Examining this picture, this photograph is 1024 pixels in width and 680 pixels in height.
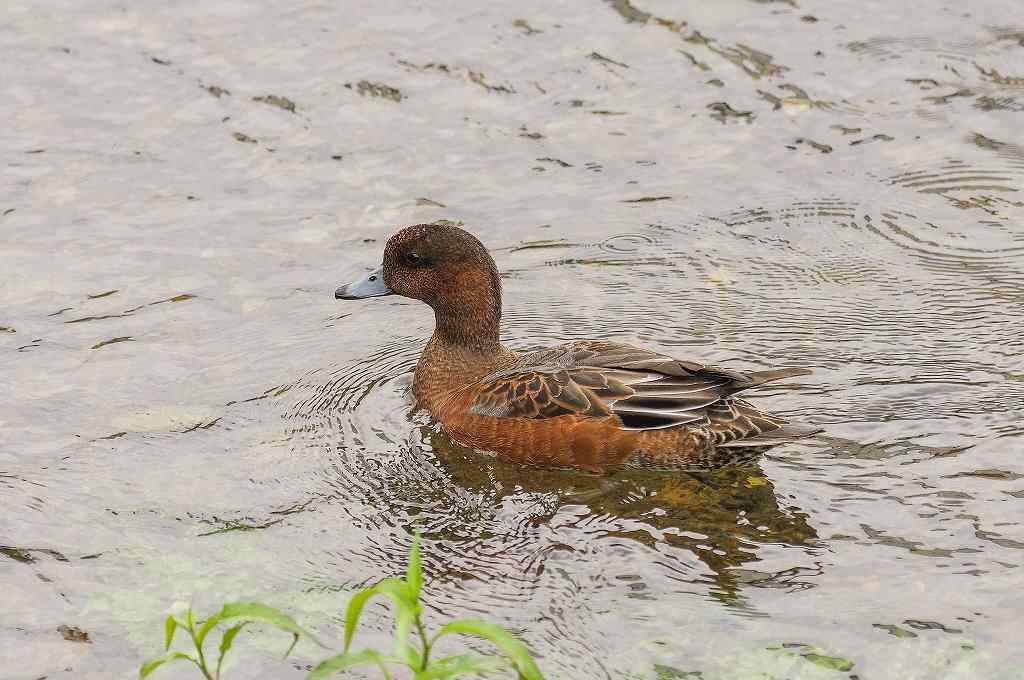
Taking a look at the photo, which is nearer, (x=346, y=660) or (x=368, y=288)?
(x=346, y=660)

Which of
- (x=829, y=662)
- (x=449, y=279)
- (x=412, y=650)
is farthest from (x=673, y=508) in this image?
(x=412, y=650)

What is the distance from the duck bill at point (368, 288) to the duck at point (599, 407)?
1.82ft

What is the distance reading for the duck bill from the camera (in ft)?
27.1

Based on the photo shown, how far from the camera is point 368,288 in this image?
8.31m

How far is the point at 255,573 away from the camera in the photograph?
20.6ft

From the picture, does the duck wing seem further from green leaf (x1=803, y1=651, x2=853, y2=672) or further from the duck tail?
green leaf (x1=803, y1=651, x2=853, y2=672)

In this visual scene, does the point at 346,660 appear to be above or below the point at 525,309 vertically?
above

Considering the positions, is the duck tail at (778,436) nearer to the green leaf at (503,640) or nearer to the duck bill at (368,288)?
the duck bill at (368,288)

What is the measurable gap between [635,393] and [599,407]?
195mm

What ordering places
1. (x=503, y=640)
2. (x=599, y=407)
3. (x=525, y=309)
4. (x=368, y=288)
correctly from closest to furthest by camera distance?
(x=503, y=640) < (x=599, y=407) < (x=368, y=288) < (x=525, y=309)

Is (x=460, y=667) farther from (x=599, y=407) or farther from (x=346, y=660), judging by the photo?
(x=599, y=407)

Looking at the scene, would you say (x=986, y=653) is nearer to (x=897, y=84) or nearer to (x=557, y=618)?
(x=557, y=618)

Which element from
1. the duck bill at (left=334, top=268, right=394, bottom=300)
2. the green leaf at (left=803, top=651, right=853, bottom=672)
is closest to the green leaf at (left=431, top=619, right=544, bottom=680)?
the green leaf at (left=803, top=651, right=853, bottom=672)

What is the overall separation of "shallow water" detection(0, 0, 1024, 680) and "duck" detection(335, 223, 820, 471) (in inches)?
6.0
